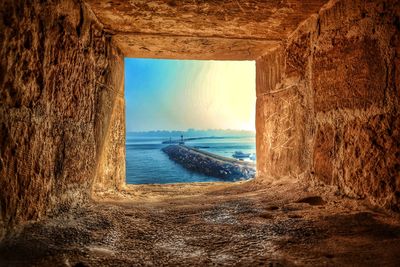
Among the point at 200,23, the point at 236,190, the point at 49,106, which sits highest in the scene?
the point at 200,23

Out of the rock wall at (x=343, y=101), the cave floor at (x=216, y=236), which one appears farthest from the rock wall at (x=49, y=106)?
the rock wall at (x=343, y=101)

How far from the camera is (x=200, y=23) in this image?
1.64 meters

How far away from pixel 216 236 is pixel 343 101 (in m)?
0.91

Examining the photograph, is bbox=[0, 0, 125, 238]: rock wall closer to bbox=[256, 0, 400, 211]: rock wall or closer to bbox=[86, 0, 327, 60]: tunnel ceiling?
bbox=[86, 0, 327, 60]: tunnel ceiling

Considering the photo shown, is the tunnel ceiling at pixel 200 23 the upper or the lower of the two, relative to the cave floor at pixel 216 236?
upper

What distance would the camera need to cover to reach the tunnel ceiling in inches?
55.7

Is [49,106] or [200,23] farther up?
[200,23]

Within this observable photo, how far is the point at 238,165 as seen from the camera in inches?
541

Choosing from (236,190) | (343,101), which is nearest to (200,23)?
(343,101)

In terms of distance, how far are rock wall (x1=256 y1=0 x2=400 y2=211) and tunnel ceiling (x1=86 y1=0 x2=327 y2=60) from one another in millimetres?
163

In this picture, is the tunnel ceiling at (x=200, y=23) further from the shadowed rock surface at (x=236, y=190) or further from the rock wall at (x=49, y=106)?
the rock wall at (x=49, y=106)

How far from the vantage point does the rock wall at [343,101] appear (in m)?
1.08

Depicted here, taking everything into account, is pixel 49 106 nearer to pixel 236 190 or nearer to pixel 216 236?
pixel 216 236

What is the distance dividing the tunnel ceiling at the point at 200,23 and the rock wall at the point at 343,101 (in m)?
0.16
